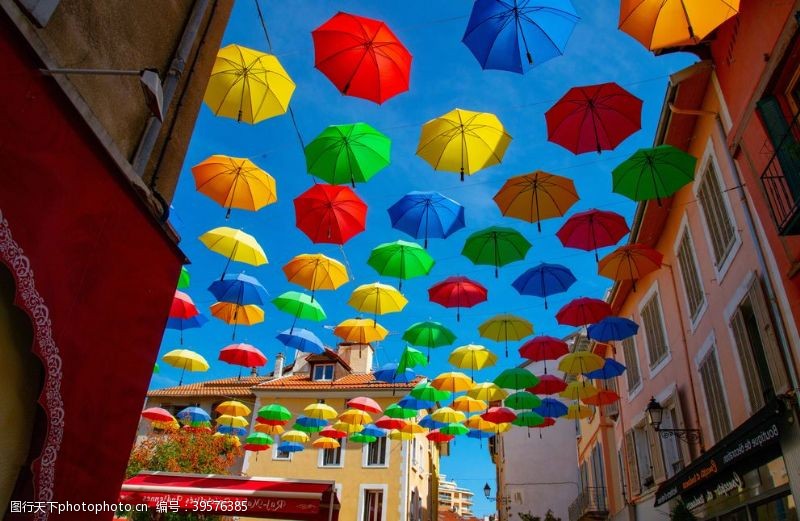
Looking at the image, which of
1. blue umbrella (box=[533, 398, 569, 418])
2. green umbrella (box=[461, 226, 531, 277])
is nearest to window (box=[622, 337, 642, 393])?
blue umbrella (box=[533, 398, 569, 418])

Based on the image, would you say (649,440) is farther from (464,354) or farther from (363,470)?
(363,470)

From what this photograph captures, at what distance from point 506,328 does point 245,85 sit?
9366 millimetres

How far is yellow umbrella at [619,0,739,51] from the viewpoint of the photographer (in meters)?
7.04

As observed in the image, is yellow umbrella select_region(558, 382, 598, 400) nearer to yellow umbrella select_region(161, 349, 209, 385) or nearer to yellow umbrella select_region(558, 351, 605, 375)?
yellow umbrella select_region(558, 351, 605, 375)

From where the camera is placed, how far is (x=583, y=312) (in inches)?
533

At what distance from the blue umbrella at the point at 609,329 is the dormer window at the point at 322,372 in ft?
67.0

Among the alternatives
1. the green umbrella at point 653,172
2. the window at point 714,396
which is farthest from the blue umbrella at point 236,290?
the window at point 714,396

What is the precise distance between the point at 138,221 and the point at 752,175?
8.46 m

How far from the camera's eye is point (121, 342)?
4.43 metres

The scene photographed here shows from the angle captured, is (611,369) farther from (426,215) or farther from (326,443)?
(326,443)

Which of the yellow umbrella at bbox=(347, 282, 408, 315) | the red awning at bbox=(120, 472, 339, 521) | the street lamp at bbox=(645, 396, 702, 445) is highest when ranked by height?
the yellow umbrella at bbox=(347, 282, 408, 315)

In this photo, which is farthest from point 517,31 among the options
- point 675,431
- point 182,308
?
point 675,431

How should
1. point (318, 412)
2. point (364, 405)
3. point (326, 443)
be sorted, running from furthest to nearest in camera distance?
point (326, 443) → point (318, 412) → point (364, 405)

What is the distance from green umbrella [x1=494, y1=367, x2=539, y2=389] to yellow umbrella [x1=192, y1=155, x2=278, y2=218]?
9.35m
